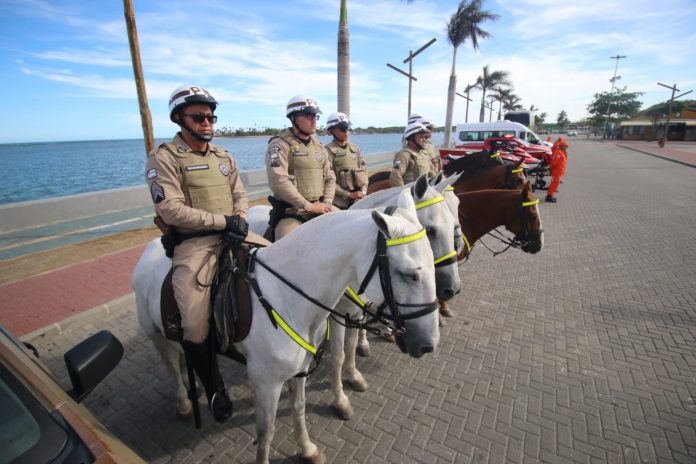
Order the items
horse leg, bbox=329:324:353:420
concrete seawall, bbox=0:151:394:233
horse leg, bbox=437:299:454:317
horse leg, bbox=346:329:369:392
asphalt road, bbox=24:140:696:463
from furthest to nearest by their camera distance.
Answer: concrete seawall, bbox=0:151:394:233 < horse leg, bbox=437:299:454:317 < horse leg, bbox=346:329:369:392 < horse leg, bbox=329:324:353:420 < asphalt road, bbox=24:140:696:463

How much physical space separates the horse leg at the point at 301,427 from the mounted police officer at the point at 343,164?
3.26 meters

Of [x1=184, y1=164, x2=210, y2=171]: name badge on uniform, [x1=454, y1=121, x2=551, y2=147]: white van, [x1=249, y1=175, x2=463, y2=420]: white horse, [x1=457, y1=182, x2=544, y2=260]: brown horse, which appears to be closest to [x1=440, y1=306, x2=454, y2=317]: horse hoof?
[x1=457, y1=182, x2=544, y2=260]: brown horse

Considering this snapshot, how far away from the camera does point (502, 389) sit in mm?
3672

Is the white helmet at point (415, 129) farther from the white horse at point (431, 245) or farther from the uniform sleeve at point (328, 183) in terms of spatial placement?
the white horse at point (431, 245)

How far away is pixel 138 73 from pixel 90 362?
24.1 feet

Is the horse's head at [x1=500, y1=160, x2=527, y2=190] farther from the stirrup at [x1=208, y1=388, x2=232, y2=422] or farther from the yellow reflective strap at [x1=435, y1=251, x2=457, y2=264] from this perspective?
the stirrup at [x1=208, y1=388, x2=232, y2=422]

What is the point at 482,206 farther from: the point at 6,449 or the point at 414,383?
the point at 6,449

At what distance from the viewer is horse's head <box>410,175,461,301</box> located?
10.4ft

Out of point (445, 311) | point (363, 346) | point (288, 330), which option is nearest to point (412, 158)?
point (445, 311)

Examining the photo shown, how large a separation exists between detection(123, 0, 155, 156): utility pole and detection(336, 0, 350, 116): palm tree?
609cm

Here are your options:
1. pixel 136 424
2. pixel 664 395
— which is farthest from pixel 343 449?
pixel 664 395

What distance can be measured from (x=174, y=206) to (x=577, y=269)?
25.6ft

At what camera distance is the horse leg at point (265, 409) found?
2.46 metres

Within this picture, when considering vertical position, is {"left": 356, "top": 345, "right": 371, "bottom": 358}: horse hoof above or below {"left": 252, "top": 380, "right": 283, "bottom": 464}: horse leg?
below
